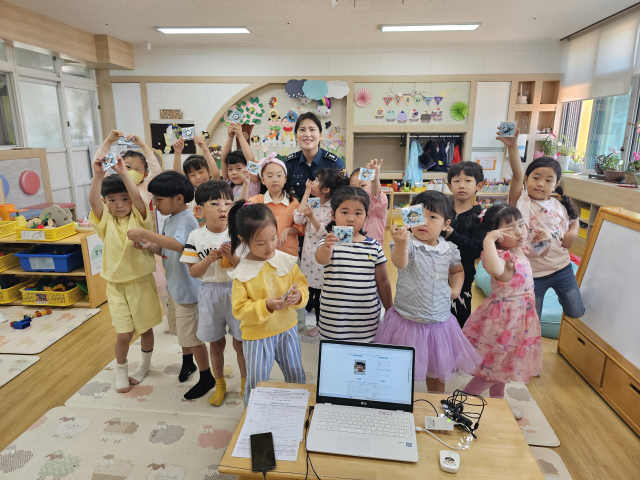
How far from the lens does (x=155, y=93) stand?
5988mm

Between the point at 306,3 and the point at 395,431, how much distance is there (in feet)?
13.5

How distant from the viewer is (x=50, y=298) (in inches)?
133

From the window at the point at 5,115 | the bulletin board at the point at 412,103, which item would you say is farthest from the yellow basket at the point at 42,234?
the bulletin board at the point at 412,103

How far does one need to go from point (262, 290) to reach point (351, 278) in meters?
0.42

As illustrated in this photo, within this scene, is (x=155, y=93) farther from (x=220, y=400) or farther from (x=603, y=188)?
(x=603, y=188)

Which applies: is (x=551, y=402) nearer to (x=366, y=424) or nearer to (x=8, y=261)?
(x=366, y=424)

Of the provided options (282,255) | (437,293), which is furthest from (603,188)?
(282,255)

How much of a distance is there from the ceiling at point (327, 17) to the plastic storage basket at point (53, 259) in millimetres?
2532

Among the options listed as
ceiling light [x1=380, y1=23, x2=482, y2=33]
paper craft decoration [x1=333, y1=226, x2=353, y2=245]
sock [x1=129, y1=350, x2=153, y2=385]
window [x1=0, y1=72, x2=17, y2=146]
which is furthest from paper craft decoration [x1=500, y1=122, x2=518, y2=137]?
window [x1=0, y1=72, x2=17, y2=146]

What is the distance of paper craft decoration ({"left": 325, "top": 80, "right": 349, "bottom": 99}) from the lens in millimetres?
5859

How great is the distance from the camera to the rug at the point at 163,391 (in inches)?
85.4

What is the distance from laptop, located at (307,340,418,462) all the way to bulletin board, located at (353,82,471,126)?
5.13 meters

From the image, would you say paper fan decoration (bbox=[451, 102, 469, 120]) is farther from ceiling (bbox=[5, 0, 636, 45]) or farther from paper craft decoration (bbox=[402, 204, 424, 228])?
paper craft decoration (bbox=[402, 204, 424, 228])

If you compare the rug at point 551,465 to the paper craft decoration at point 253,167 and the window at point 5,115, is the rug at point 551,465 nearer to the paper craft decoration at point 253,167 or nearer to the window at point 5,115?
the paper craft decoration at point 253,167
